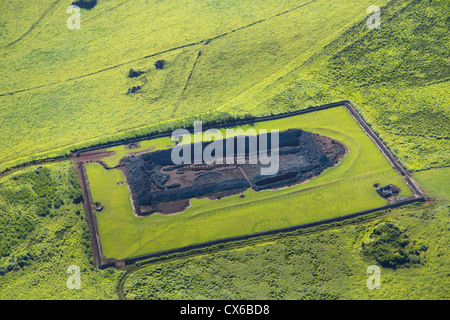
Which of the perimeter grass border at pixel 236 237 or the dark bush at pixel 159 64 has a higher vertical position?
the dark bush at pixel 159 64

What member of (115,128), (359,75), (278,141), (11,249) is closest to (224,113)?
(278,141)

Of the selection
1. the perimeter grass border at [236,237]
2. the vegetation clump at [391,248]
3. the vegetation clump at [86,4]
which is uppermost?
the vegetation clump at [86,4]

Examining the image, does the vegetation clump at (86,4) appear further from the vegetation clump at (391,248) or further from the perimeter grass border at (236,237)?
the vegetation clump at (391,248)

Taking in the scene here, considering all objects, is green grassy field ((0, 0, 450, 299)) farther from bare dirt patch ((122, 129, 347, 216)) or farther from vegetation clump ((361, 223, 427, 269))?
bare dirt patch ((122, 129, 347, 216))

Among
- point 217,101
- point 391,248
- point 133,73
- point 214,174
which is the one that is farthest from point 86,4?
point 391,248

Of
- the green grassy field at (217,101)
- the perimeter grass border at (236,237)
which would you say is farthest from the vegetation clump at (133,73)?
the perimeter grass border at (236,237)

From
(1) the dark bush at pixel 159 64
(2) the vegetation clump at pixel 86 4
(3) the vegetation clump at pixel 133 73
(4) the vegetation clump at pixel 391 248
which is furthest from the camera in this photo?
(2) the vegetation clump at pixel 86 4

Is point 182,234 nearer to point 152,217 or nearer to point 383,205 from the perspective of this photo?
point 152,217

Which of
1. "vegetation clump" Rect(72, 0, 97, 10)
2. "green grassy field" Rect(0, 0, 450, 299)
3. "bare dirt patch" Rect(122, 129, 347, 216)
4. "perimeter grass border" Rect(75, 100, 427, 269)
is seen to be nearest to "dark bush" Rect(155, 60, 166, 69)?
"green grassy field" Rect(0, 0, 450, 299)

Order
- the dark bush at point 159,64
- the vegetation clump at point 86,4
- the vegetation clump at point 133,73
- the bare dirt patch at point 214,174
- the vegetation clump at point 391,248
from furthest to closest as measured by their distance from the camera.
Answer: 1. the vegetation clump at point 86,4
2. the dark bush at point 159,64
3. the vegetation clump at point 133,73
4. the bare dirt patch at point 214,174
5. the vegetation clump at point 391,248
